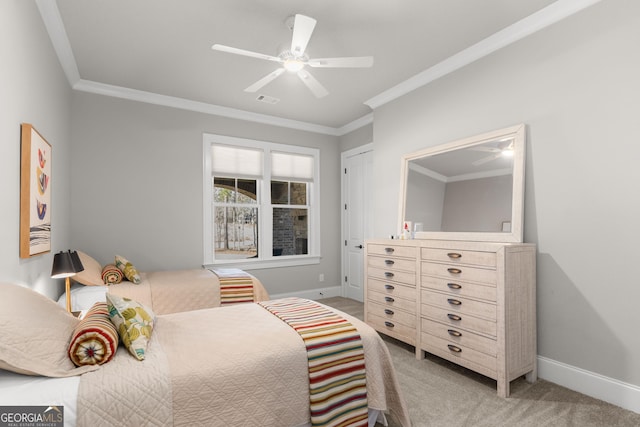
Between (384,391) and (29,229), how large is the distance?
7.75ft

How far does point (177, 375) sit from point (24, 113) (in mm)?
1905

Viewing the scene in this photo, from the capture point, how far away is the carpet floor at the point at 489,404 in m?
2.05

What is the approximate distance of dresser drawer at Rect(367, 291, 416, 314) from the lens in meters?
3.11

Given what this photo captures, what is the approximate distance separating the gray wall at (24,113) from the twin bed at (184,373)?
1.81 feet

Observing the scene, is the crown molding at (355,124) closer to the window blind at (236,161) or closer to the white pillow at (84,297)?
the window blind at (236,161)

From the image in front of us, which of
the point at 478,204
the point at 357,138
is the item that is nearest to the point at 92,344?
the point at 478,204

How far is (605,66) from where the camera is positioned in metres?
2.30

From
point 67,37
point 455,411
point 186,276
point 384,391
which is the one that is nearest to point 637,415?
point 455,411

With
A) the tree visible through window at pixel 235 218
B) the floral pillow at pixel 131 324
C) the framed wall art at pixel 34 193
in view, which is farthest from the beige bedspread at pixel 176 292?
the floral pillow at pixel 131 324

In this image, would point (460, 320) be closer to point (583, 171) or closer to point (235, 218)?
point (583, 171)

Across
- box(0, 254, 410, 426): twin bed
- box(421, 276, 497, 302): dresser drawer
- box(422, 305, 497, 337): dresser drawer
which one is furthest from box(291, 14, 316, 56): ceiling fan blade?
box(422, 305, 497, 337): dresser drawer

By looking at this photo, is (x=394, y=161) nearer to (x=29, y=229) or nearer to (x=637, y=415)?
(x=637, y=415)

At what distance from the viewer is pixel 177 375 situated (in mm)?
1426

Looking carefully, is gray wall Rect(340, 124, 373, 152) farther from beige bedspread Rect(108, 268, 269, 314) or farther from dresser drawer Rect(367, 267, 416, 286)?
beige bedspread Rect(108, 268, 269, 314)
